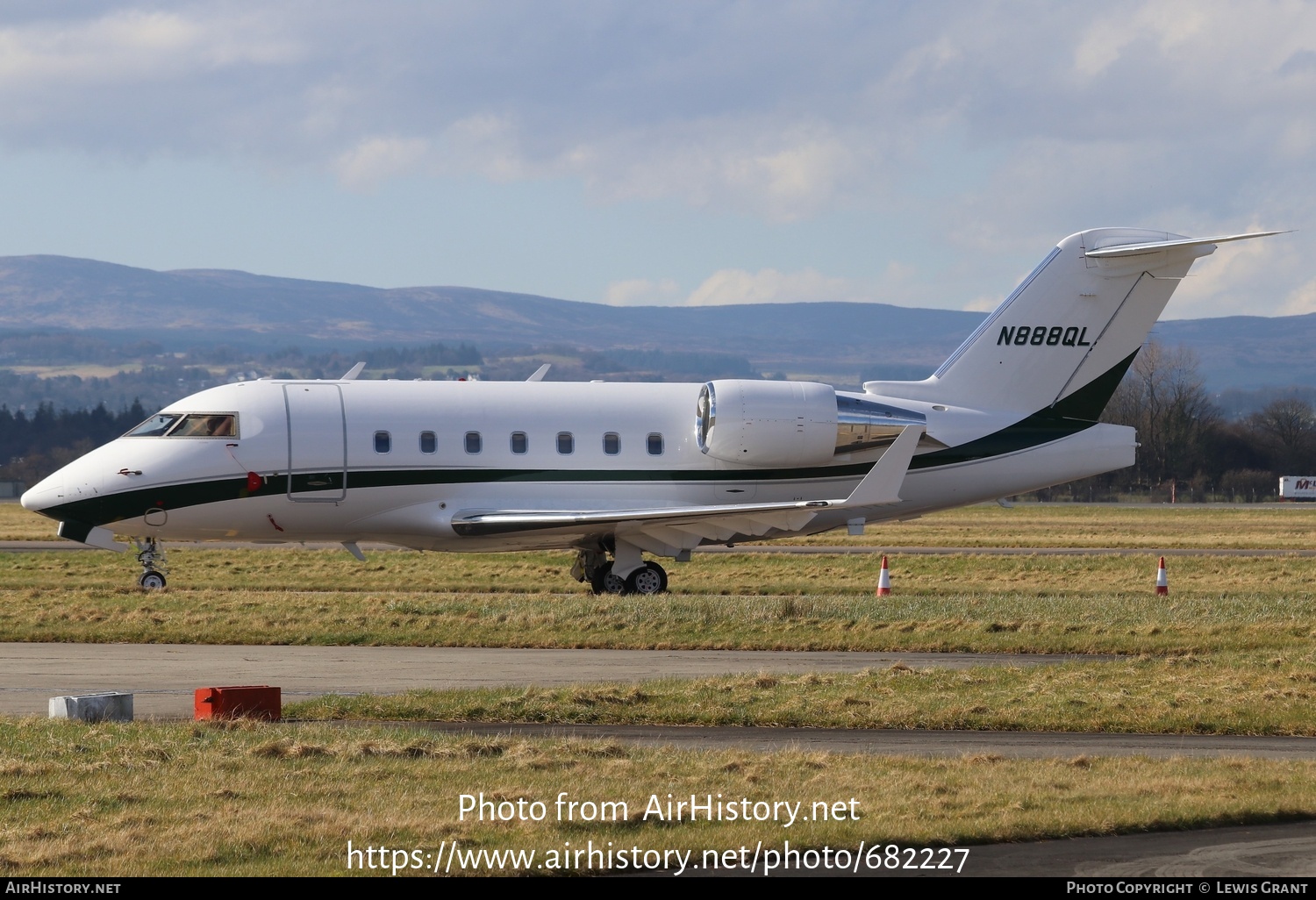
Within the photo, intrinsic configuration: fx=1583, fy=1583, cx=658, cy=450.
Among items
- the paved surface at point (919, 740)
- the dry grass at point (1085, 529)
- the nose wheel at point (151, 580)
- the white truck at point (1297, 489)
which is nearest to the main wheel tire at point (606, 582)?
the nose wheel at point (151, 580)

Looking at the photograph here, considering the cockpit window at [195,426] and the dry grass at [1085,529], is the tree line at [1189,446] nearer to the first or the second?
the dry grass at [1085,529]

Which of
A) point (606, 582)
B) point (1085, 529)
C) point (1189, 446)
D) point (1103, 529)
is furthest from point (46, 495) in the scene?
point (1189, 446)

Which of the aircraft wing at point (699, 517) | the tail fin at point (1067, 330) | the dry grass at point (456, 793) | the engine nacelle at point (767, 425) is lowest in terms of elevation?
the dry grass at point (456, 793)

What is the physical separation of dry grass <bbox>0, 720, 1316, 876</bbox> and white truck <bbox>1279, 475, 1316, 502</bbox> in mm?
83442

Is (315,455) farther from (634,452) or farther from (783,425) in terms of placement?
(783,425)

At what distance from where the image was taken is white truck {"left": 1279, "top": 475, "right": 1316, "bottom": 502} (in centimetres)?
9019

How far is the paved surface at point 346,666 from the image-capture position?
54.1 feet

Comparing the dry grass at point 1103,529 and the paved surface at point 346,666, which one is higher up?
the paved surface at point 346,666

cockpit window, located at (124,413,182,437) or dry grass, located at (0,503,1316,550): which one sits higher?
cockpit window, located at (124,413,182,437)

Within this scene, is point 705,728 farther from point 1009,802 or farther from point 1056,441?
point 1056,441

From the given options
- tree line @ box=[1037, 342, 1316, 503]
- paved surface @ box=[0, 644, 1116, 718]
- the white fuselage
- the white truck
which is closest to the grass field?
paved surface @ box=[0, 644, 1116, 718]

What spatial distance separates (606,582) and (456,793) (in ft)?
54.1

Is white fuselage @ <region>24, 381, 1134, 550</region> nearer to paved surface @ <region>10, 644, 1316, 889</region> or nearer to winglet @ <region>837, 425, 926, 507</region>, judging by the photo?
winglet @ <region>837, 425, 926, 507</region>

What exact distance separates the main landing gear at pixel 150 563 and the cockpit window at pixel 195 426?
185cm
